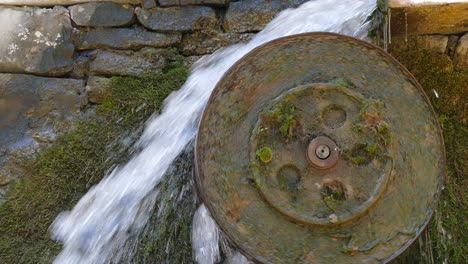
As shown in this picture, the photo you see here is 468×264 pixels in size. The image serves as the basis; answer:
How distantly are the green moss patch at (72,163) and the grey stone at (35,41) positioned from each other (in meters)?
0.35

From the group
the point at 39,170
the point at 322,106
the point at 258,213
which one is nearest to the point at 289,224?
the point at 258,213

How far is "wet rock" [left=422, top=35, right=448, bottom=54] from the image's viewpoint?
3271 mm

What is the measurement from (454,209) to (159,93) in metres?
1.63

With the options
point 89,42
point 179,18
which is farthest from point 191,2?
point 89,42

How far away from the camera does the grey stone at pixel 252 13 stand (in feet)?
11.6

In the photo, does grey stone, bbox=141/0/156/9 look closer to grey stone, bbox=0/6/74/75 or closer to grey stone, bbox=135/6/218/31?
grey stone, bbox=135/6/218/31

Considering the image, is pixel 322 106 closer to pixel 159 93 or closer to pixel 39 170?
pixel 159 93

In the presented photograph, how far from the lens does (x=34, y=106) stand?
11.6ft

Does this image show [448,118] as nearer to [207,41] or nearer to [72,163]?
[207,41]

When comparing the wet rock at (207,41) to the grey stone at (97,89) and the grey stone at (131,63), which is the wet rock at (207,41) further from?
the grey stone at (97,89)

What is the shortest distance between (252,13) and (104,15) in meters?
0.83

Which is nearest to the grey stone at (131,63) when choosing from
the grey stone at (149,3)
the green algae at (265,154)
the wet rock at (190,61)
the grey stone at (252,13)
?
the wet rock at (190,61)

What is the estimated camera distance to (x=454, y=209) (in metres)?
3.13

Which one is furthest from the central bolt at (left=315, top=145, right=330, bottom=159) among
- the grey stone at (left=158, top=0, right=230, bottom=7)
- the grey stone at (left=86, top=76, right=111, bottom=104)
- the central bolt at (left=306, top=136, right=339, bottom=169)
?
the grey stone at (left=86, top=76, right=111, bottom=104)
